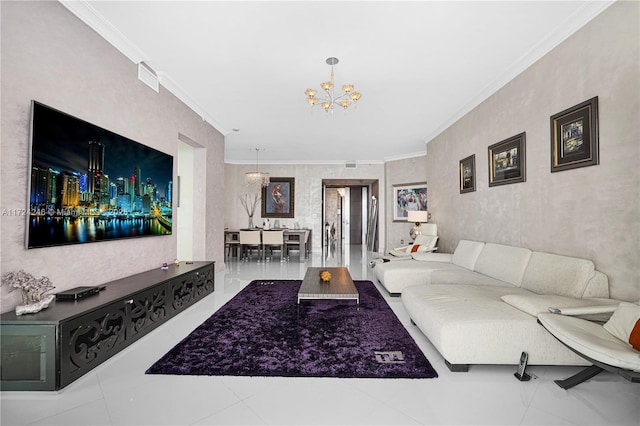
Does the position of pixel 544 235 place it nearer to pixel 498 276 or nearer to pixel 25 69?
pixel 498 276

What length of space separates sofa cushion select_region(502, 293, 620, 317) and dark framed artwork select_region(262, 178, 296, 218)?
758 centimetres

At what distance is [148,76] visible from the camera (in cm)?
361

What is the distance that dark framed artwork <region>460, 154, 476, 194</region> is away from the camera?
15.8 feet

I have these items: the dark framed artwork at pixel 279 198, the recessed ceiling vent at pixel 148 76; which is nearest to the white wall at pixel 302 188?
the dark framed artwork at pixel 279 198

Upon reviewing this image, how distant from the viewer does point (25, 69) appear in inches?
85.4

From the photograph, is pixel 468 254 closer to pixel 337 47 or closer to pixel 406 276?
pixel 406 276

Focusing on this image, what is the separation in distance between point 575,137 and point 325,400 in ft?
10.3

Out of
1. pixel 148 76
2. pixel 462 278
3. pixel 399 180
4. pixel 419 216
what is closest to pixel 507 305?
pixel 462 278

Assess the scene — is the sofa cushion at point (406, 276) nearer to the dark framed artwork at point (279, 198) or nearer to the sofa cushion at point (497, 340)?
the sofa cushion at point (497, 340)

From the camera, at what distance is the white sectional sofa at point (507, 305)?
2.21 m

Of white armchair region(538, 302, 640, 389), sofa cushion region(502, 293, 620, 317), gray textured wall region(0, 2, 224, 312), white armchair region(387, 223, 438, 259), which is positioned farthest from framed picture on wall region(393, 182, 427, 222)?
gray textured wall region(0, 2, 224, 312)

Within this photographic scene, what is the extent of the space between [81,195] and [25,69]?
0.98 meters

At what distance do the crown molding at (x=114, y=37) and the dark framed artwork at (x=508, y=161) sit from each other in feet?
14.5

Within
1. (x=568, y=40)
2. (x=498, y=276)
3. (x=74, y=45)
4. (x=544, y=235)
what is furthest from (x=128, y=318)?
(x=568, y=40)
